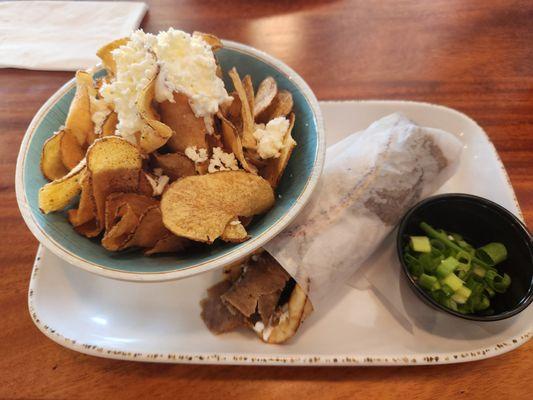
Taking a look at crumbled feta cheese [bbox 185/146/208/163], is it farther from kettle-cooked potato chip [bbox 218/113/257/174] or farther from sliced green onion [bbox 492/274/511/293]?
sliced green onion [bbox 492/274/511/293]

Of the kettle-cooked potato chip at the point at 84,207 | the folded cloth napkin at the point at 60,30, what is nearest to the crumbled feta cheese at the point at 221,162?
the kettle-cooked potato chip at the point at 84,207

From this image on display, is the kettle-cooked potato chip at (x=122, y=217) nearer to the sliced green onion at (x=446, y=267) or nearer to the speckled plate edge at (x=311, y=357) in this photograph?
the speckled plate edge at (x=311, y=357)

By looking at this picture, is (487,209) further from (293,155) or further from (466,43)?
(466,43)

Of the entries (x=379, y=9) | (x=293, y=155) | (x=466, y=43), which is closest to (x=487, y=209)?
(x=293, y=155)

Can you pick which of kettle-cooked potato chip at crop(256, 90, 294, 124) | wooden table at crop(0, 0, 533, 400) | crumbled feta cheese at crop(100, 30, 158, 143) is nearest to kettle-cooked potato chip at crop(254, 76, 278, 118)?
kettle-cooked potato chip at crop(256, 90, 294, 124)

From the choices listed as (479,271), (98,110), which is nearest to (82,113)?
(98,110)

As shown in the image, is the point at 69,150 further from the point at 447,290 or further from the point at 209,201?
the point at 447,290

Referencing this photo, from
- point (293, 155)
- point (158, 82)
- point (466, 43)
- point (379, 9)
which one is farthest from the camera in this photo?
point (379, 9)
